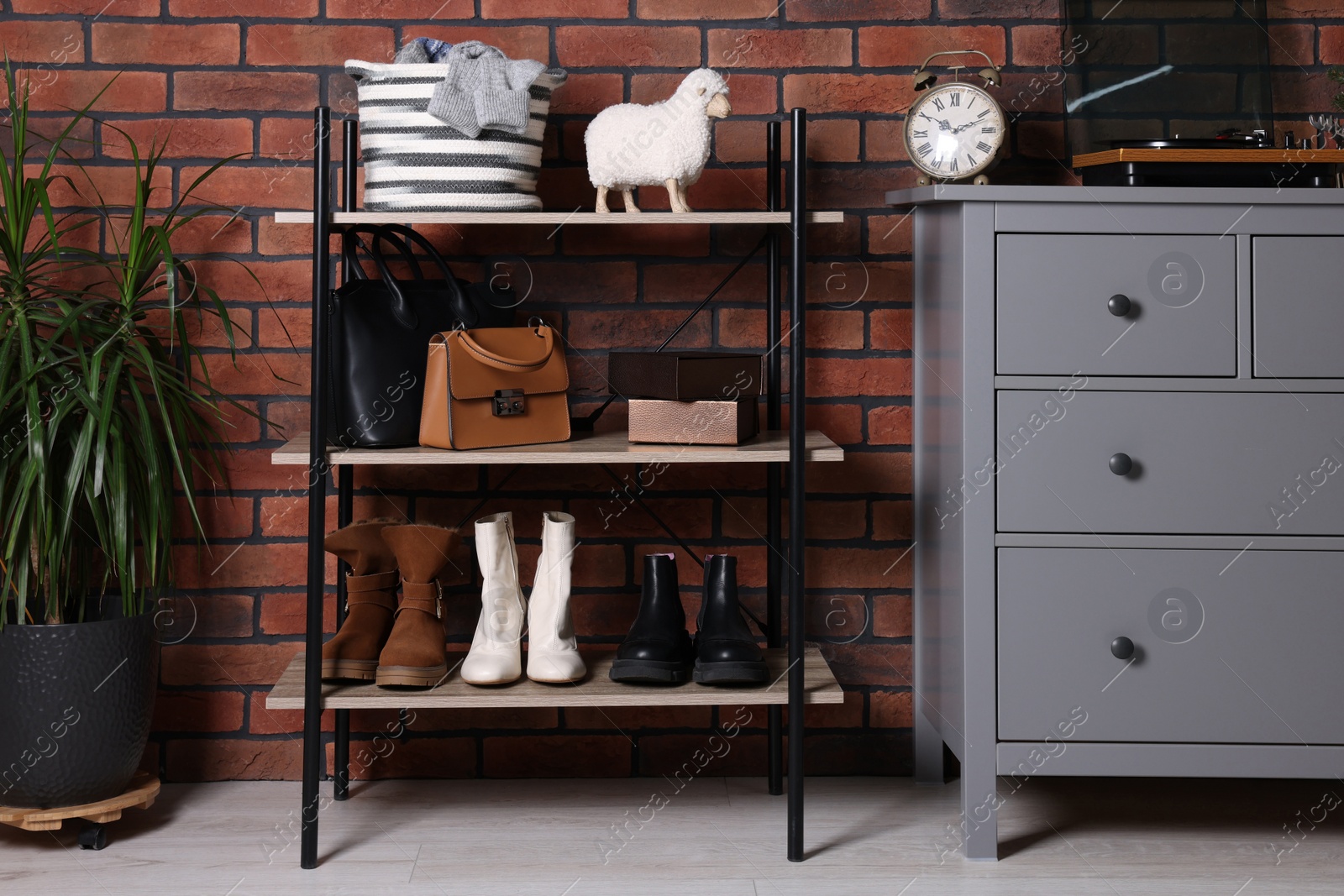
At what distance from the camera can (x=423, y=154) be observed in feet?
5.48

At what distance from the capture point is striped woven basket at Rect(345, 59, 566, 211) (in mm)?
1666

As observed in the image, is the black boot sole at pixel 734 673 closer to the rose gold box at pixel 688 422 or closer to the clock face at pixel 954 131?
the rose gold box at pixel 688 422

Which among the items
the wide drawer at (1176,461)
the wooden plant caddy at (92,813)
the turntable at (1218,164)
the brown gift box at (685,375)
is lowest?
the wooden plant caddy at (92,813)

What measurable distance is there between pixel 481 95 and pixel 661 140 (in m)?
0.28

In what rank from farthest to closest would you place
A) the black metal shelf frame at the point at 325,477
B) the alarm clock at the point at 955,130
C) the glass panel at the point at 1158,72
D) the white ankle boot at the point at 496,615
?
the glass panel at the point at 1158,72
the alarm clock at the point at 955,130
the white ankle boot at the point at 496,615
the black metal shelf frame at the point at 325,477

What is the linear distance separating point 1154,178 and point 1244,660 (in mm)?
736

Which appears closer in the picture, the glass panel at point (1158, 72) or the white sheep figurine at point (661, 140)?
the white sheep figurine at point (661, 140)

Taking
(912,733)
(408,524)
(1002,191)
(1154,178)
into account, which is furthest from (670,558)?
(1154,178)

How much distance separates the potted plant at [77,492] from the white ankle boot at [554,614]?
541 mm

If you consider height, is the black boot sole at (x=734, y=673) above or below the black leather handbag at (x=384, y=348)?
below

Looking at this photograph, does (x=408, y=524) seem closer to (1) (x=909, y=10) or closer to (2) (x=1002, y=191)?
(2) (x=1002, y=191)

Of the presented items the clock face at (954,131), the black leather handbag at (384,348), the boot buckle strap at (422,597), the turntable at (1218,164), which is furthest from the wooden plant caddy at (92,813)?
the turntable at (1218,164)

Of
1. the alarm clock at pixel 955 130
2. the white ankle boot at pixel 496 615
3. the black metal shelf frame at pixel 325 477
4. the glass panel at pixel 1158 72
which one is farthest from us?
the glass panel at pixel 1158 72

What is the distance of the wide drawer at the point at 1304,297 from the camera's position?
1.64 meters
